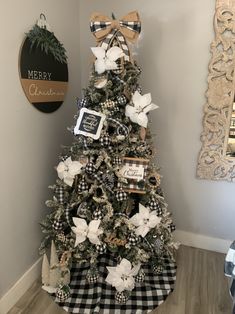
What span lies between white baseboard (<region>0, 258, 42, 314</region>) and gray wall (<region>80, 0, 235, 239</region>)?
1191mm

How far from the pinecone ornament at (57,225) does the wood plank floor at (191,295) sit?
474 mm

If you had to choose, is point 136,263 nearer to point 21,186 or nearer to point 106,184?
point 106,184

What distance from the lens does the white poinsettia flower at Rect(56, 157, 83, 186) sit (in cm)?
163

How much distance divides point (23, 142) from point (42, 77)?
44 centimetres

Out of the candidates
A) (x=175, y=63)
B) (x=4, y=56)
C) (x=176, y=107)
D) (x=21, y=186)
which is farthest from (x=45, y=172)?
(x=175, y=63)

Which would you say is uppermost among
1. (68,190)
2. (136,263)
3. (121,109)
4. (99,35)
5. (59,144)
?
(99,35)

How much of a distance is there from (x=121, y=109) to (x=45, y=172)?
733 millimetres

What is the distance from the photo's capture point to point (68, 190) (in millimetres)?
1730

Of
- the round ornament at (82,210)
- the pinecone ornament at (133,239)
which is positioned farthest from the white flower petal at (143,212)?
the round ornament at (82,210)

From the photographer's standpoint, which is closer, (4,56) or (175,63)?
(4,56)

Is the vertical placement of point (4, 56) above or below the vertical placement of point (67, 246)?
above

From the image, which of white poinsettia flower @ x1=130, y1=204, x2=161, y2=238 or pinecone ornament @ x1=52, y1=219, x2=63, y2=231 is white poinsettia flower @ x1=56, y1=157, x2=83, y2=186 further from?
white poinsettia flower @ x1=130, y1=204, x2=161, y2=238

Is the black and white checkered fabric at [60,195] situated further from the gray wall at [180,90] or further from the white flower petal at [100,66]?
the gray wall at [180,90]

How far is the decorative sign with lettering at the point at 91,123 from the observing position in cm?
158
